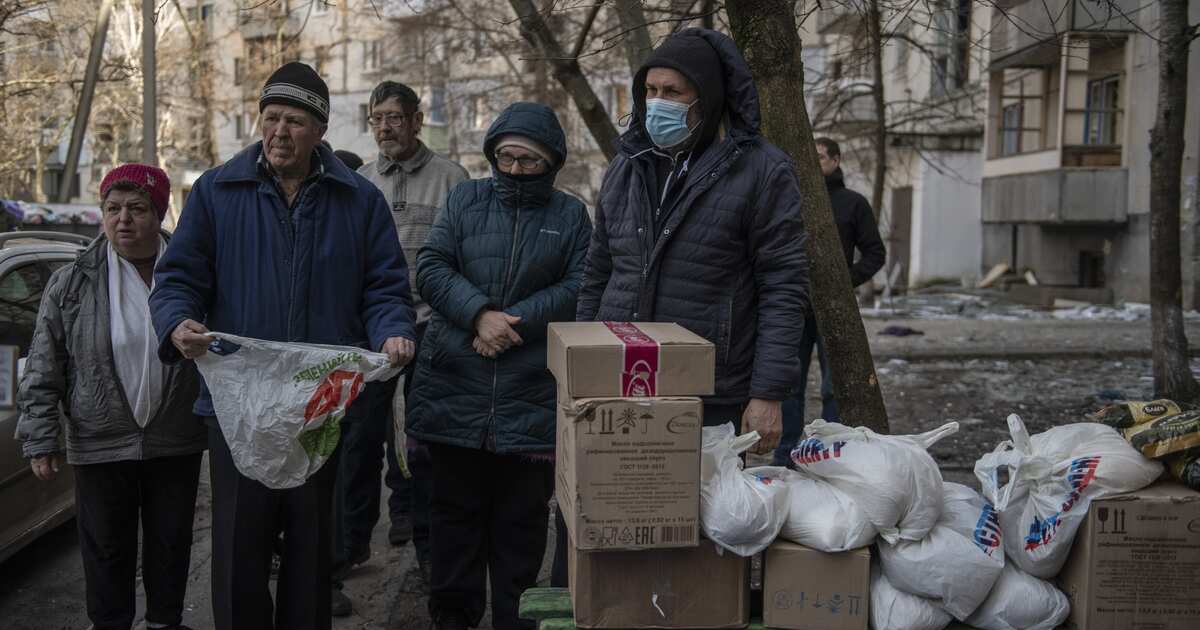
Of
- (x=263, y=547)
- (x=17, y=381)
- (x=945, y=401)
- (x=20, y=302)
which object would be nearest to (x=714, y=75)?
(x=263, y=547)

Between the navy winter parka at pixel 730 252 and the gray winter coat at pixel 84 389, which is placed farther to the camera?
the gray winter coat at pixel 84 389

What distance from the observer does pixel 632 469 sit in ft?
8.32

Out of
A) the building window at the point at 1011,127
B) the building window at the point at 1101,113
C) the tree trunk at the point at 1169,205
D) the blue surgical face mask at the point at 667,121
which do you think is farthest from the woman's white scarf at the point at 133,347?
the building window at the point at 1011,127

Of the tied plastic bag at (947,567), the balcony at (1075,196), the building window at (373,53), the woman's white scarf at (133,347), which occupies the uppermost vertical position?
the building window at (373,53)

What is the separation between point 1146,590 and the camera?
2617 mm

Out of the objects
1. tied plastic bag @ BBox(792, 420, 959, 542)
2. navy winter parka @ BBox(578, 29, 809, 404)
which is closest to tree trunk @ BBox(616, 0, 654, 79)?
navy winter parka @ BBox(578, 29, 809, 404)

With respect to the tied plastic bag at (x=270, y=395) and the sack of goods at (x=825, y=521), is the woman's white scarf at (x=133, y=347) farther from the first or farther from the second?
the sack of goods at (x=825, y=521)

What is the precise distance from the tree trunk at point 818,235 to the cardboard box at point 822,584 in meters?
1.78

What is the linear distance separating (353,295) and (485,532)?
42.4 inches

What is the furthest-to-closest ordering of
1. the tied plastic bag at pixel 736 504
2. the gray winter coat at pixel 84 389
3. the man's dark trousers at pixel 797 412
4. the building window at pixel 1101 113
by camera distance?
the building window at pixel 1101 113
the man's dark trousers at pixel 797 412
the gray winter coat at pixel 84 389
the tied plastic bag at pixel 736 504

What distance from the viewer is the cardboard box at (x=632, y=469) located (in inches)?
99.2

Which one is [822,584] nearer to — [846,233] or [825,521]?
[825,521]

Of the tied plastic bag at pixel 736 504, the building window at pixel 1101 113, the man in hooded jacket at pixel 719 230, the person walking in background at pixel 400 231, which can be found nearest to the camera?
the tied plastic bag at pixel 736 504

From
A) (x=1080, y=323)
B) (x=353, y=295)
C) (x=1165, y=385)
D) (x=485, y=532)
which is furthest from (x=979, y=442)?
(x=1080, y=323)
